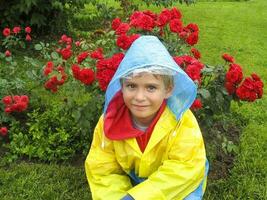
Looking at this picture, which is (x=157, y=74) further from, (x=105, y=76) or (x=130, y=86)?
(x=105, y=76)

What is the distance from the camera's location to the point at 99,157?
2.91 m

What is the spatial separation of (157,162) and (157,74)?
1.82 feet

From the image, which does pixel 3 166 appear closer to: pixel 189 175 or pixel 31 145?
pixel 31 145

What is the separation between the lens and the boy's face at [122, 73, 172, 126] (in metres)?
2.56

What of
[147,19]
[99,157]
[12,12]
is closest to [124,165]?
[99,157]

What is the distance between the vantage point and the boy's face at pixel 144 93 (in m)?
2.56

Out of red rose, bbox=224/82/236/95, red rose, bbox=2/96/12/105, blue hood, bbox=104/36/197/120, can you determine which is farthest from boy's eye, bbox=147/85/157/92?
red rose, bbox=2/96/12/105

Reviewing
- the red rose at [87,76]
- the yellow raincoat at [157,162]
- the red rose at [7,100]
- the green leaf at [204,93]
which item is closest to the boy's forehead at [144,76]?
the yellow raincoat at [157,162]

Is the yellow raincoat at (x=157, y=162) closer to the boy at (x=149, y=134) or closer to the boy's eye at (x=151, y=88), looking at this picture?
the boy at (x=149, y=134)

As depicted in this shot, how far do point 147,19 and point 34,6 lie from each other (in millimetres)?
3177

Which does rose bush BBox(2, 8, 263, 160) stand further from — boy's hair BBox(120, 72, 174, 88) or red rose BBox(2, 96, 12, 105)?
boy's hair BBox(120, 72, 174, 88)

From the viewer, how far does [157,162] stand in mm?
2836

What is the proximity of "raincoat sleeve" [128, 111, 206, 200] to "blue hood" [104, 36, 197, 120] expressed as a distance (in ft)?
0.41

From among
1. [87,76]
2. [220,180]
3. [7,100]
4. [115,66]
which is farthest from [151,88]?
[7,100]
